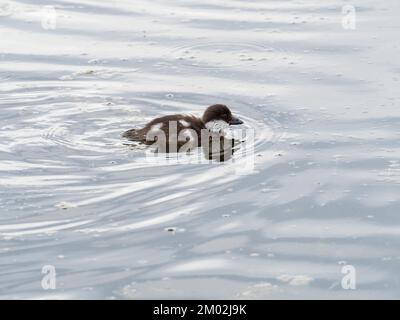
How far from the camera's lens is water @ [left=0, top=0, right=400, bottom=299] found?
22.0 ft

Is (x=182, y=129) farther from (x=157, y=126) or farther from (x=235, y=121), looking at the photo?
(x=235, y=121)

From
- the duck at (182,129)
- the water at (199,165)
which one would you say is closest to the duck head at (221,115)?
the duck at (182,129)

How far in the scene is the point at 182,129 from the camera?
934 centimetres

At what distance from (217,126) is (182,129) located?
0.32 m

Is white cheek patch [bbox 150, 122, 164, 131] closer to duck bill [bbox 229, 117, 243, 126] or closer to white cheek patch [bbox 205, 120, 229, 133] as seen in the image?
white cheek patch [bbox 205, 120, 229, 133]

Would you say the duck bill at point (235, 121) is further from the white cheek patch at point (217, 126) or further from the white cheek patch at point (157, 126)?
the white cheek patch at point (157, 126)

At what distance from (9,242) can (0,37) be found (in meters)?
5.40

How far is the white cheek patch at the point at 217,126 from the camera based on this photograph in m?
9.26

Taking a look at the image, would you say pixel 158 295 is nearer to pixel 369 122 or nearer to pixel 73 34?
pixel 369 122

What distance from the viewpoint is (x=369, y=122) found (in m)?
9.34

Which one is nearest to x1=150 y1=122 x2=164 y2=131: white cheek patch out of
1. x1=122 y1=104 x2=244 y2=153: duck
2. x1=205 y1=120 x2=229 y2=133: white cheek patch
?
x1=122 y1=104 x2=244 y2=153: duck

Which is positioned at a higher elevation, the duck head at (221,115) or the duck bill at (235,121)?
the duck head at (221,115)

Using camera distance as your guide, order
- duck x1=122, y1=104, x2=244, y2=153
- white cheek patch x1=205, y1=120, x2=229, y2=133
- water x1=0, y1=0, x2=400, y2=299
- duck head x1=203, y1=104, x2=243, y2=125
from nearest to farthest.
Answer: water x1=0, y1=0, x2=400, y2=299
duck x1=122, y1=104, x2=244, y2=153
white cheek patch x1=205, y1=120, x2=229, y2=133
duck head x1=203, y1=104, x2=243, y2=125

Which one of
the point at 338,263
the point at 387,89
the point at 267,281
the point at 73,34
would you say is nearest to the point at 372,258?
the point at 338,263
